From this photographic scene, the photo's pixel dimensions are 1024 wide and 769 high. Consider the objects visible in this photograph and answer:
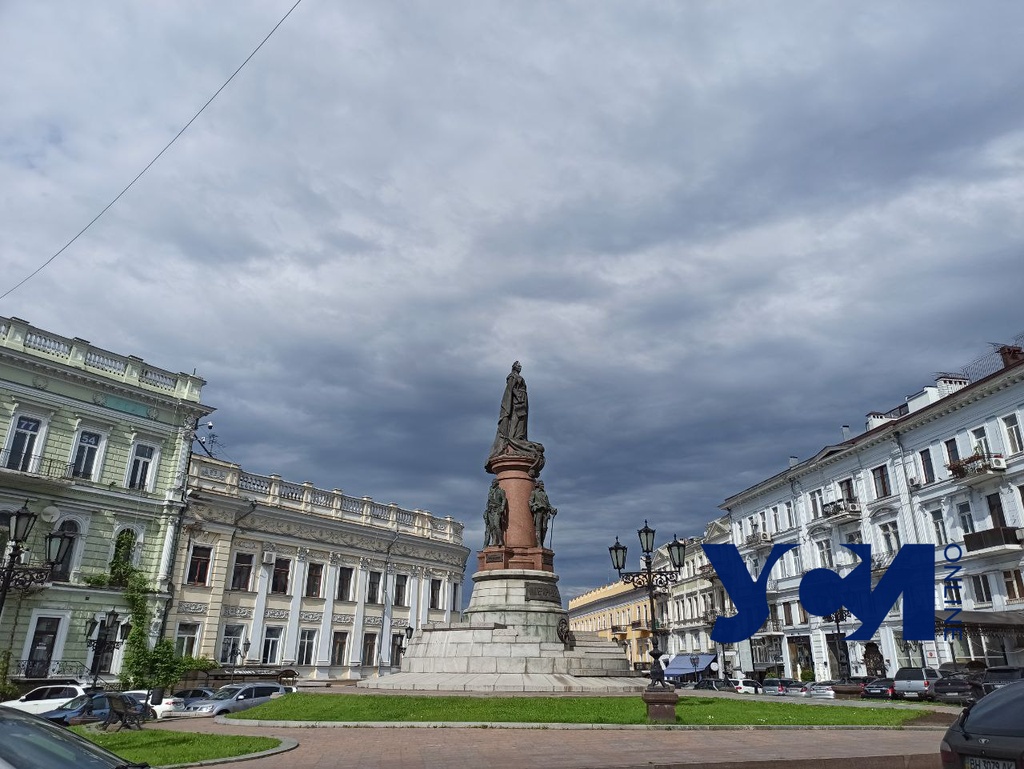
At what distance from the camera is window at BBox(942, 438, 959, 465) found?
1565 inches

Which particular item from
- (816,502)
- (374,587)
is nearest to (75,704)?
(374,587)

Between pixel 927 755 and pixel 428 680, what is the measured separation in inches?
571

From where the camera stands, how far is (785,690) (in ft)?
126

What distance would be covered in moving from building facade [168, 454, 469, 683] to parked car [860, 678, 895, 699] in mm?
29533

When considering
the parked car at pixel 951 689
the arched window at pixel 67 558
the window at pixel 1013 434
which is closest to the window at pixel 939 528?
the window at pixel 1013 434

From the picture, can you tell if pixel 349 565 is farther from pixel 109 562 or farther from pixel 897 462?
pixel 897 462

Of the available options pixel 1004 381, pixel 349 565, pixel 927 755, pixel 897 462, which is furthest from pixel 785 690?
pixel 927 755

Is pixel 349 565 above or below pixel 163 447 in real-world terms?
below

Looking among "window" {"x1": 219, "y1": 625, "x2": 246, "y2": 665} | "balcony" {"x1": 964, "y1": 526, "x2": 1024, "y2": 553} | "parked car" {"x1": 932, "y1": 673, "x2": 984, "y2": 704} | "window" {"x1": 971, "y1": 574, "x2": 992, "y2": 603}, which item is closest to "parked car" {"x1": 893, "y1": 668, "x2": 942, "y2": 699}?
"parked car" {"x1": 932, "y1": 673, "x2": 984, "y2": 704}

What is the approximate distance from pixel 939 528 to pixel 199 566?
41.5 meters

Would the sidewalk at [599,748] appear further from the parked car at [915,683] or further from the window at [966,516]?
the window at [966,516]

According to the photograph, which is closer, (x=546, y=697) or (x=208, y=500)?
(x=546, y=697)

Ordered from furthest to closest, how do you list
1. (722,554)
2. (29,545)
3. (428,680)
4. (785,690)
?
(722,554)
(785,690)
(29,545)
(428,680)

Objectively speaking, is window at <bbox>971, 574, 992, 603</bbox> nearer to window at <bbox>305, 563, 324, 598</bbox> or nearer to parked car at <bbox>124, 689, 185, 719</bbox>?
parked car at <bbox>124, 689, 185, 719</bbox>
